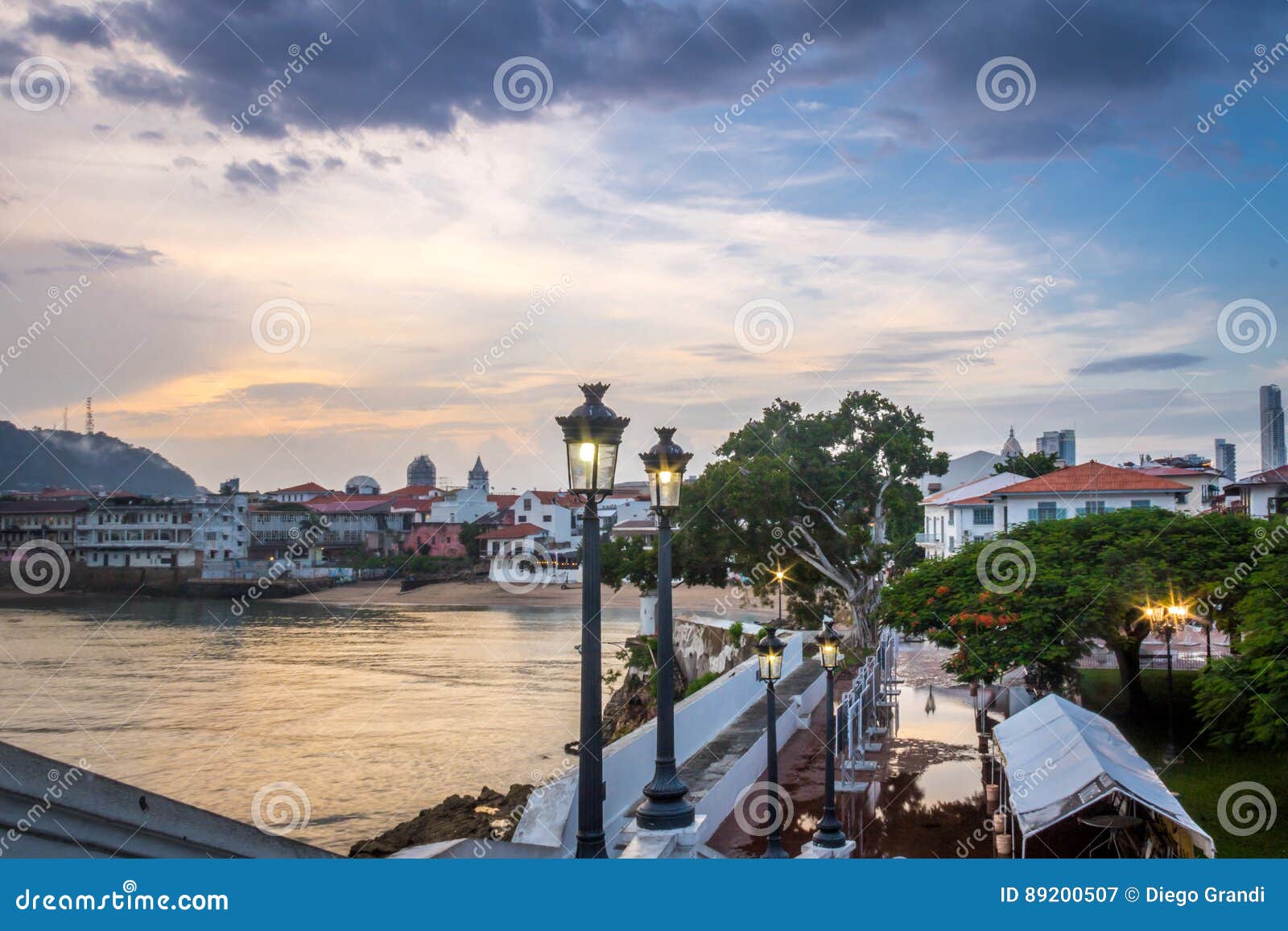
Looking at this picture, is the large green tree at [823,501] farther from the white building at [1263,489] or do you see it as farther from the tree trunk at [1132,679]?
the white building at [1263,489]

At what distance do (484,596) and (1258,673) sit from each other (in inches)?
2323

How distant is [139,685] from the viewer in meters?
37.5

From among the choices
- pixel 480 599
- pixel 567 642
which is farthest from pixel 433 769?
pixel 480 599

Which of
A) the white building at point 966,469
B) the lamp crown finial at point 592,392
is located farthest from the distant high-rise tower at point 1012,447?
the lamp crown finial at point 592,392

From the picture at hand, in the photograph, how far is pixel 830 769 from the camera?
10930mm

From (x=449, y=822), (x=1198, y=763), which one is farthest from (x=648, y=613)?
(x=1198, y=763)

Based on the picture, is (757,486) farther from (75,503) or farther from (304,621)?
(75,503)

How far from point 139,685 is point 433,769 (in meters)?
17.4

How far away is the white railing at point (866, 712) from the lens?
50.3 feet
